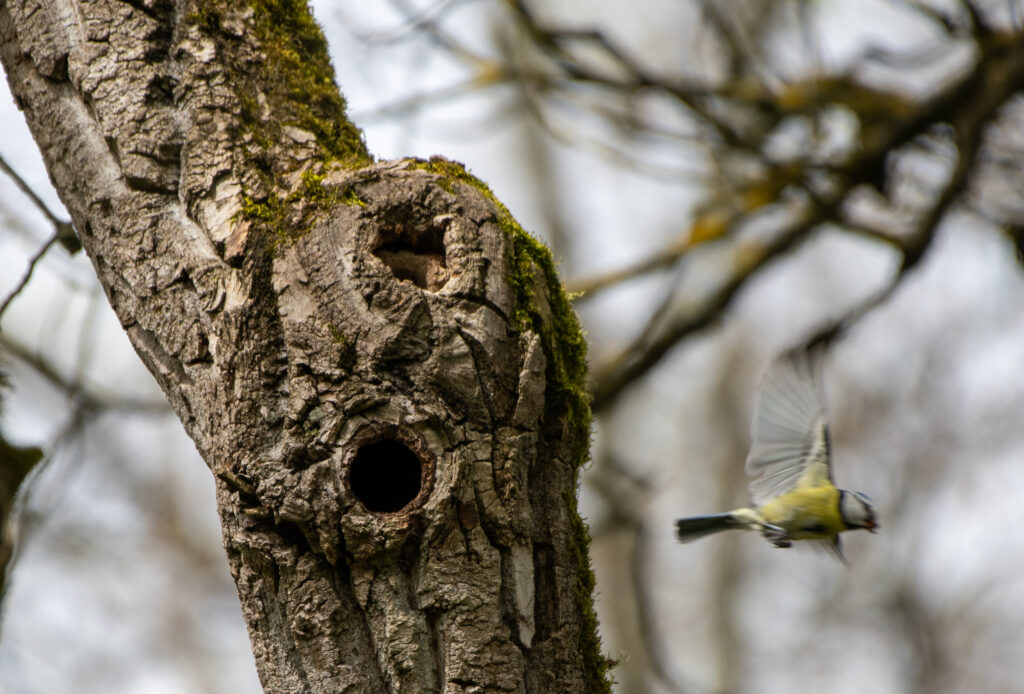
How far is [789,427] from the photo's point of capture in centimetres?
251

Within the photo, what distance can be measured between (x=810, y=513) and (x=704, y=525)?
0.37m

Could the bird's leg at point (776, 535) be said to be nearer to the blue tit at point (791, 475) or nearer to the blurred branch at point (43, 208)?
the blue tit at point (791, 475)

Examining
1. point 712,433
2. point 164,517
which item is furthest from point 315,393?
point 712,433

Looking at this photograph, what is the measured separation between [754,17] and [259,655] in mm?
7859

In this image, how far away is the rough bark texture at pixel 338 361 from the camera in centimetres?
145

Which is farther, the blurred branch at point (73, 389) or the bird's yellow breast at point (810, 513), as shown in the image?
the blurred branch at point (73, 389)

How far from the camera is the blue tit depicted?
2475mm

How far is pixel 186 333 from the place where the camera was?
1.61 metres

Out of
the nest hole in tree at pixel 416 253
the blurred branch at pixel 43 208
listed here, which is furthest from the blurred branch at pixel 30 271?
the nest hole in tree at pixel 416 253

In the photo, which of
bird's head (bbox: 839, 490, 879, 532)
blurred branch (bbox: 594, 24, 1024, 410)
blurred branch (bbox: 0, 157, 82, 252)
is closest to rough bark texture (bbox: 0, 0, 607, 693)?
blurred branch (bbox: 0, 157, 82, 252)

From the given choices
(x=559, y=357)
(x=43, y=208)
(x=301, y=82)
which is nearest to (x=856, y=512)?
(x=559, y=357)

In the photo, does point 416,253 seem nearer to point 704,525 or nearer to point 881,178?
point 704,525

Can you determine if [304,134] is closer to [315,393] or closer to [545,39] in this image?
[315,393]

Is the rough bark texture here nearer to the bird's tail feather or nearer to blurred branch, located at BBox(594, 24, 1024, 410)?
the bird's tail feather
